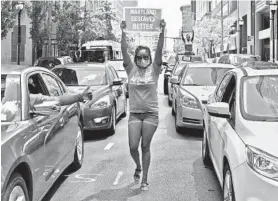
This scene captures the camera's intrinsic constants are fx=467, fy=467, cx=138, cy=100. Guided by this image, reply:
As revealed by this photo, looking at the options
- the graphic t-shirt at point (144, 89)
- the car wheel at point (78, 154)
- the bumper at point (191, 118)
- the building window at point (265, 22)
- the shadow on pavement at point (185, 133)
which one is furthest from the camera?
the building window at point (265, 22)

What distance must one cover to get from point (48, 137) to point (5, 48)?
1516 inches

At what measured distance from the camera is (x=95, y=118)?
9414 mm

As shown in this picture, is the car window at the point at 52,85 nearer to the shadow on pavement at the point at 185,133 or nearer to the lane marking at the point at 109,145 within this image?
the lane marking at the point at 109,145

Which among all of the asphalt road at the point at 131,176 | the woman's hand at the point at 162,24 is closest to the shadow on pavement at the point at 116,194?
the asphalt road at the point at 131,176

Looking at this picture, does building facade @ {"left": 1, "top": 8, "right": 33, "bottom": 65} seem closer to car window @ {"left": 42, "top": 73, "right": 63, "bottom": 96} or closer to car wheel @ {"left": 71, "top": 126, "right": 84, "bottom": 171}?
car wheel @ {"left": 71, "top": 126, "right": 84, "bottom": 171}

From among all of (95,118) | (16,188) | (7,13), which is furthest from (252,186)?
(7,13)

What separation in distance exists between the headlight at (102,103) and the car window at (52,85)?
3049 mm

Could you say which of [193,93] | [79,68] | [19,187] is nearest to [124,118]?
[79,68]

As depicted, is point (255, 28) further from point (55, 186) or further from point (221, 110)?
point (221, 110)

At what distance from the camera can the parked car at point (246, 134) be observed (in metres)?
3.78

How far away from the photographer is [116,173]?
673cm

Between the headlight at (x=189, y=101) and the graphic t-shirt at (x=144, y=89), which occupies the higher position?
the graphic t-shirt at (x=144, y=89)

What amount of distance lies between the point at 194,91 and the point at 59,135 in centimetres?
520

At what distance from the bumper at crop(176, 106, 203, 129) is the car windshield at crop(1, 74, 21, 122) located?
5275 mm
